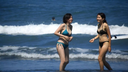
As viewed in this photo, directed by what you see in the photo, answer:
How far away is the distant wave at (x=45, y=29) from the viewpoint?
18953 millimetres

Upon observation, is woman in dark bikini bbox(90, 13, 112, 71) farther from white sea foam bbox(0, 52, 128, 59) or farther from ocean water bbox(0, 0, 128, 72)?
white sea foam bbox(0, 52, 128, 59)

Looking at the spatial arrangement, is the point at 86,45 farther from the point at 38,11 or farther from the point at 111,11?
the point at 38,11

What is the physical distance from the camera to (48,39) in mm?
15188

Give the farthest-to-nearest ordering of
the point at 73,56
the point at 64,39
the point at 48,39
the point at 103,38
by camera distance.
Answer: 1. the point at 48,39
2. the point at 73,56
3. the point at 103,38
4. the point at 64,39

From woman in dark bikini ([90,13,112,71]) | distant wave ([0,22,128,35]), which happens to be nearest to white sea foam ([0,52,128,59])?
woman in dark bikini ([90,13,112,71])

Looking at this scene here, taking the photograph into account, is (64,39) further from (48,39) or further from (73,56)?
(48,39)

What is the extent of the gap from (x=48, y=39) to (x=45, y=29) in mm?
5551

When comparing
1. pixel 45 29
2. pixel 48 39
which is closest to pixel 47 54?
pixel 48 39

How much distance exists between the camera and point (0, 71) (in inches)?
279

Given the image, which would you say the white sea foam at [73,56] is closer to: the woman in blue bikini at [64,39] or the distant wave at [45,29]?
the woman in blue bikini at [64,39]

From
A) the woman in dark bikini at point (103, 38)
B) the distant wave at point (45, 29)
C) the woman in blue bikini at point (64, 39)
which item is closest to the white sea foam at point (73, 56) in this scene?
the woman in dark bikini at point (103, 38)

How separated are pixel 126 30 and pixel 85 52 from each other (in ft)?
28.2

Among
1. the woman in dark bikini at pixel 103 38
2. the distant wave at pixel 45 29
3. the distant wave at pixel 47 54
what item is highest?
the woman in dark bikini at pixel 103 38

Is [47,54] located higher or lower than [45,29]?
higher
